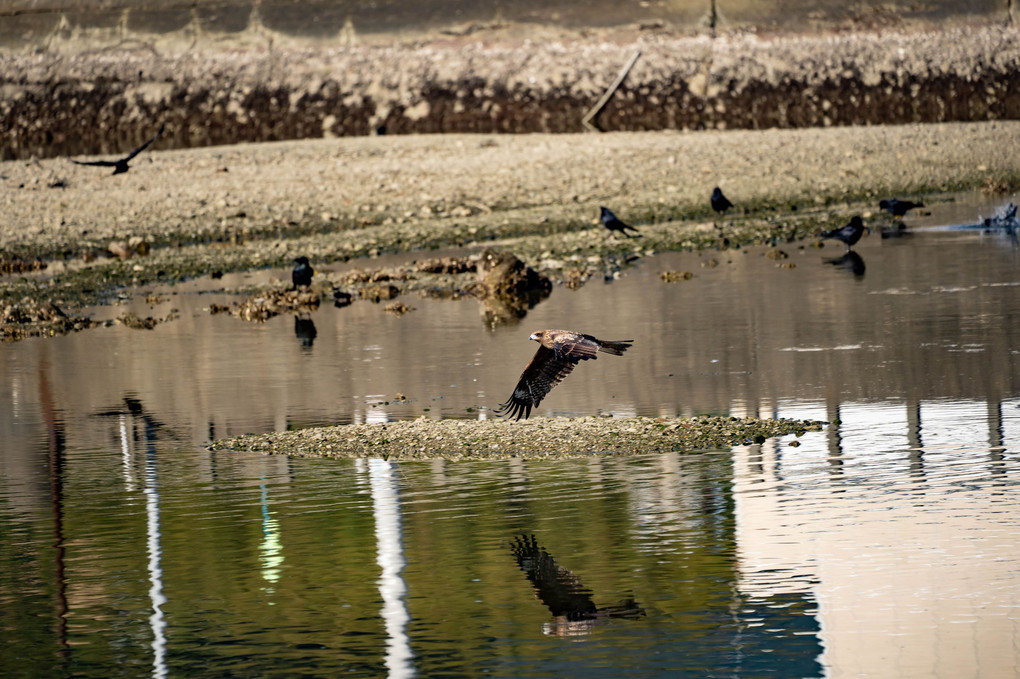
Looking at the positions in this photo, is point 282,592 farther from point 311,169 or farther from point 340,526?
point 311,169

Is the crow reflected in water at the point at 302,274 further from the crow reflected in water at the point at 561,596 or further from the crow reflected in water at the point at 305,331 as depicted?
the crow reflected in water at the point at 561,596

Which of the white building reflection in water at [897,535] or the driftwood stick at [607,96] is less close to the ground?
the driftwood stick at [607,96]

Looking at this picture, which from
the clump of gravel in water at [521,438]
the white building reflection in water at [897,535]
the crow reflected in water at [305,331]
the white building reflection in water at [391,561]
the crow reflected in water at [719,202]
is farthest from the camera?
the crow reflected in water at [719,202]

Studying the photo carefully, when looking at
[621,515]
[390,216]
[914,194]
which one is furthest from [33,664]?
[914,194]

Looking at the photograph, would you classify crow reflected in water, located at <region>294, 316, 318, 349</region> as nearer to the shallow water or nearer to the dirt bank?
the shallow water

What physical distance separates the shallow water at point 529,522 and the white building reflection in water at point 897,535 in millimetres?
20

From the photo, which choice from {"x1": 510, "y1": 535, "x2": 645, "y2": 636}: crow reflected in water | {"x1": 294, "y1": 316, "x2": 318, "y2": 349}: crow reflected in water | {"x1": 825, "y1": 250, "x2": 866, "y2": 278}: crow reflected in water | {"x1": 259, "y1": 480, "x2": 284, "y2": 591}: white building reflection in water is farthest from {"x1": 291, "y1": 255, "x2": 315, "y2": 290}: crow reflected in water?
{"x1": 510, "y1": 535, "x2": 645, "y2": 636}: crow reflected in water

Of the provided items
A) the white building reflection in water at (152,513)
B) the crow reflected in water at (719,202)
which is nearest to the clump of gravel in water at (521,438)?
the white building reflection in water at (152,513)

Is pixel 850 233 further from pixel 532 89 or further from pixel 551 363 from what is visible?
Result: pixel 551 363

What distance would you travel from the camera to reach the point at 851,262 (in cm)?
1988

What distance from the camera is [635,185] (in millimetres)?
25500

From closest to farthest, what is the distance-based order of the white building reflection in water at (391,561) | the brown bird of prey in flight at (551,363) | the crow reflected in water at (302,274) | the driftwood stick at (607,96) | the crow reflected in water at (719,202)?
the white building reflection in water at (391,561)
the brown bird of prey in flight at (551,363)
the crow reflected in water at (302,274)
the crow reflected in water at (719,202)
the driftwood stick at (607,96)

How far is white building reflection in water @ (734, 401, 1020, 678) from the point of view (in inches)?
247

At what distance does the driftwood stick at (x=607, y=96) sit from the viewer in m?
29.7
